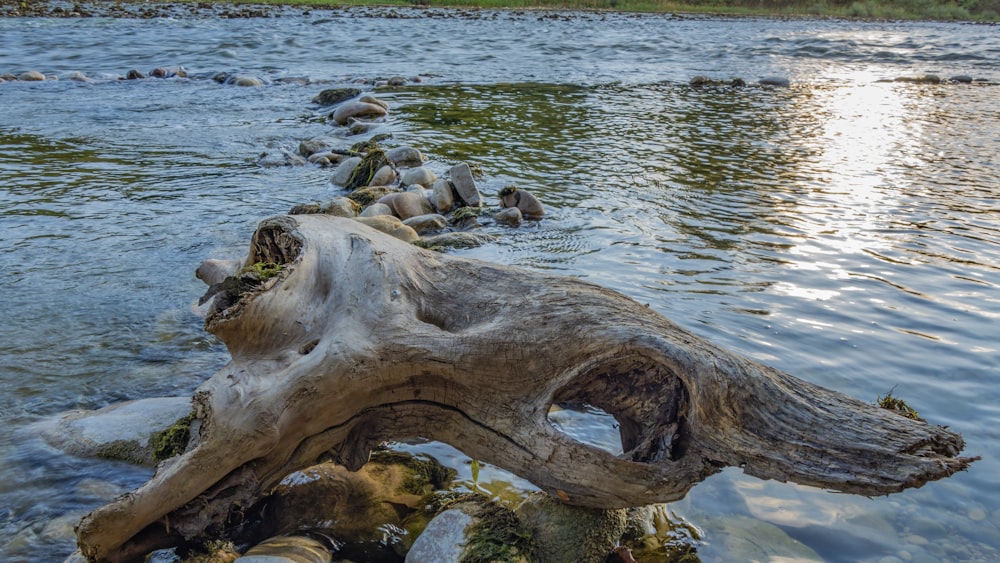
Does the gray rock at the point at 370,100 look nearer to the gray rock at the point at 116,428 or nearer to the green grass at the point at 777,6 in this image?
the gray rock at the point at 116,428

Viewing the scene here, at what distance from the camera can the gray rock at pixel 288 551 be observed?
3.11m

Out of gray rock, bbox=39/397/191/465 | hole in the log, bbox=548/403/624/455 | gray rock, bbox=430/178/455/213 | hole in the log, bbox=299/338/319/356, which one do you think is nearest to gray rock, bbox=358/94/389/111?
gray rock, bbox=430/178/455/213

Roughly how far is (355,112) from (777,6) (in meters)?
43.8

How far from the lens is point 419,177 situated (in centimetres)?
958

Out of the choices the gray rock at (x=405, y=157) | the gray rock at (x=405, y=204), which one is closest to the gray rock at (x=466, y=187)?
the gray rock at (x=405, y=204)

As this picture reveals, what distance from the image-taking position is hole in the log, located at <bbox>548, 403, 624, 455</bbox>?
170 inches

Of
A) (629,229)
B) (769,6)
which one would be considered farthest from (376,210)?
(769,6)

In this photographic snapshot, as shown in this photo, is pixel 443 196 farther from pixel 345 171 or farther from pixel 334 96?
pixel 334 96

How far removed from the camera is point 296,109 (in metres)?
15.8

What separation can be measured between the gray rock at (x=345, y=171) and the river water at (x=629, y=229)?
207 mm

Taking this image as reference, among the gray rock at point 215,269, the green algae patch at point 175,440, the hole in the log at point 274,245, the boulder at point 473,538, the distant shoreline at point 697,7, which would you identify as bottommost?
the boulder at point 473,538

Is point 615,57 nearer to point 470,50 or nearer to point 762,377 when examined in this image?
point 470,50

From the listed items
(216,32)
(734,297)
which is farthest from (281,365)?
(216,32)

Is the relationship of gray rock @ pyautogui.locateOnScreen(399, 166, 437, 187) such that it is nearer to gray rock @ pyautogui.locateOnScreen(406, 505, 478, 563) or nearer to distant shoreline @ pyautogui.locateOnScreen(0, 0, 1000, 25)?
gray rock @ pyautogui.locateOnScreen(406, 505, 478, 563)
